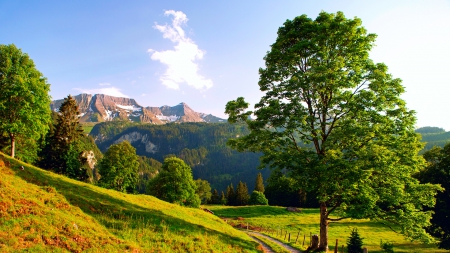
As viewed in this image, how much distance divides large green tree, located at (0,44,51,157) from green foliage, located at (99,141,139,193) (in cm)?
2602

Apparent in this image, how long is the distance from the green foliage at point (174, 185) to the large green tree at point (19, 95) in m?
33.6

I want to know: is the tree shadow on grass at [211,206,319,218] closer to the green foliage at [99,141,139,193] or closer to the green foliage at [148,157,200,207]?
the green foliage at [148,157,200,207]

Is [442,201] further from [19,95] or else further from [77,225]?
[19,95]

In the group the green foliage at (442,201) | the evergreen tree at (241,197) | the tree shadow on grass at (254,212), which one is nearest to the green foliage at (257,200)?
the evergreen tree at (241,197)

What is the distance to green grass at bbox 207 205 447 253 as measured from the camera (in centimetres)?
4184

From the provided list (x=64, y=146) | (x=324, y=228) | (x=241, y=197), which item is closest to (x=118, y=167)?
(x=64, y=146)

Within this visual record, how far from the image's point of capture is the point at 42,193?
1728 cm

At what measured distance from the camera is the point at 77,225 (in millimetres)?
14336

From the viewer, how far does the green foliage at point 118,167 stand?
203 ft

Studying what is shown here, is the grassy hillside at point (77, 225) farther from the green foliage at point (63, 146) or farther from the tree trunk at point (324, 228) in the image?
the green foliage at point (63, 146)

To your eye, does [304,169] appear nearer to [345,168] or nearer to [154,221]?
[345,168]

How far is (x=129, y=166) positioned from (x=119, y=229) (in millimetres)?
53170

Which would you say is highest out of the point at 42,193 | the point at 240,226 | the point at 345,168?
the point at 345,168

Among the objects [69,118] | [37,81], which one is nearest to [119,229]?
[37,81]
